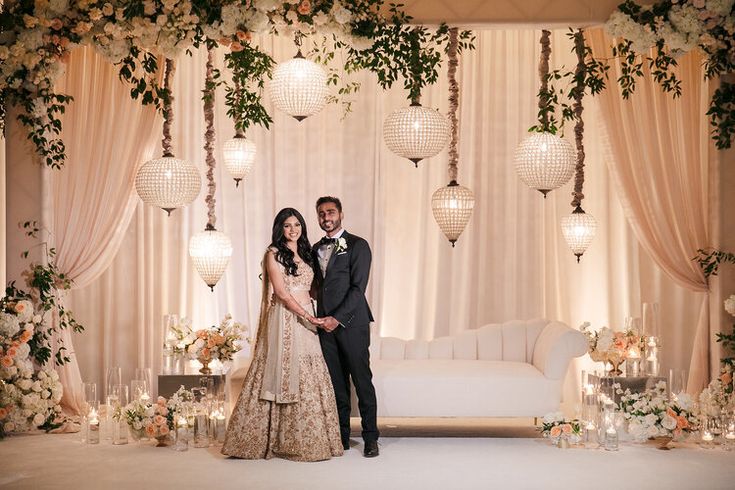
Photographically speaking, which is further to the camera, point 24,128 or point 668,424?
point 24,128

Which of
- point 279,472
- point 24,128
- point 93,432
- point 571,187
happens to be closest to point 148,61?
point 24,128

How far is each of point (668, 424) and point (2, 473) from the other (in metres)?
3.99

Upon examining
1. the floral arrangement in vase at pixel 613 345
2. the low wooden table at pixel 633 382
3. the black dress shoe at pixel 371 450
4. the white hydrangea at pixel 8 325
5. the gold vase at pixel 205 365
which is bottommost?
the black dress shoe at pixel 371 450

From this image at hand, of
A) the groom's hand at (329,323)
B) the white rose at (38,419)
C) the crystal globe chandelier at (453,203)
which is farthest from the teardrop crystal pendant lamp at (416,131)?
the white rose at (38,419)

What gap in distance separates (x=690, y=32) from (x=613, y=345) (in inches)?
87.9

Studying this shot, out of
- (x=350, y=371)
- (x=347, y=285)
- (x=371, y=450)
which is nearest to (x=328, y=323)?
(x=347, y=285)

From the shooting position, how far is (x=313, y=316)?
5.71 meters

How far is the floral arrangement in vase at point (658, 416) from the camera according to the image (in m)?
5.89

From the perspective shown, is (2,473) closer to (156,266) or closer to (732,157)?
(156,266)

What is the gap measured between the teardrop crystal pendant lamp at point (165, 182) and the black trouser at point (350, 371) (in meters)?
1.51

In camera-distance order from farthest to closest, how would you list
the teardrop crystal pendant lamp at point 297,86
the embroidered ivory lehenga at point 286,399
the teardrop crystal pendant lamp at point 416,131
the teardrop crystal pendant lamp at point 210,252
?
the teardrop crystal pendant lamp at point 210,252
the teardrop crystal pendant lamp at point 416,131
the teardrop crystal pendant lamp at point 297,86
the embroidered ivory lehenga at point 286,399

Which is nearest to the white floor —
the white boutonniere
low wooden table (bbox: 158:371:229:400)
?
low wooden table (bbox: 158:371:229:400)

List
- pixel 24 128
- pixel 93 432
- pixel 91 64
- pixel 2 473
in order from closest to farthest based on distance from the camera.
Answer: pixel 2 473 < pixel 93 432 < pixel 24 128 < pixel 91 64

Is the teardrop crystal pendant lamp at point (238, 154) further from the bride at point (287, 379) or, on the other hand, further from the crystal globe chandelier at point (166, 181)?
the bride at point (287, 379)
